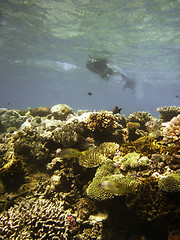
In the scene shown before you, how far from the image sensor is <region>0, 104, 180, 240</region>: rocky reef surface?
3078mm

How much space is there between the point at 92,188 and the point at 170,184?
1.80 m

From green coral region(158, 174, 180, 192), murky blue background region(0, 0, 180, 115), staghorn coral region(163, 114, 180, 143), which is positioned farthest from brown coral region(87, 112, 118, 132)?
murky blue background region(0, 0, 180, 115)

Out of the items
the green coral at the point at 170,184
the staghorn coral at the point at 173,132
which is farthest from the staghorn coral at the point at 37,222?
the staghorn coral at the point at 173,132

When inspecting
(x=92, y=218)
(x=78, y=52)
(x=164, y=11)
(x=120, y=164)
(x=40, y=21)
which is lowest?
(x=92, y=218)

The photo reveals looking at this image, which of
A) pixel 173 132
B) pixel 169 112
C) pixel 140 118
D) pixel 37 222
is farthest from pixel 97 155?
pixel 169 112

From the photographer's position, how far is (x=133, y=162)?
3.93m

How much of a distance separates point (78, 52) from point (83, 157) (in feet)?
94.4

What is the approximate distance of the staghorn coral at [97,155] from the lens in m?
4.43

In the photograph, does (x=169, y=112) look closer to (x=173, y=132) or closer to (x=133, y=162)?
(x=173, y=132)

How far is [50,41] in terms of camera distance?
25.1 meters

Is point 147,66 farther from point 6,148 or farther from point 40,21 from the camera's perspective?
point 6,148

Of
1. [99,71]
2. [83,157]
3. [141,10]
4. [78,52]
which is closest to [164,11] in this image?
Result: [141,10]

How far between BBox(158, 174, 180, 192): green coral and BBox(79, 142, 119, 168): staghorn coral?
69.4 inches

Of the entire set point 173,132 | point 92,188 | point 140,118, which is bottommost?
point 92,188
